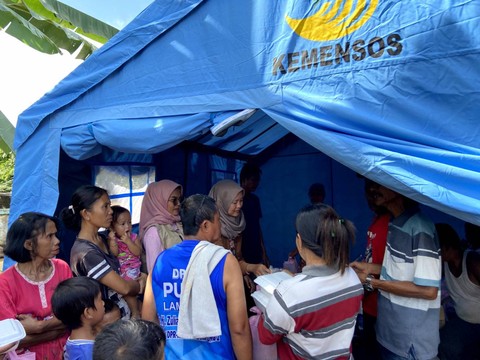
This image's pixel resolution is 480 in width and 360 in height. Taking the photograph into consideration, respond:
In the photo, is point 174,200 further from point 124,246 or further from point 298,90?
point 298,90

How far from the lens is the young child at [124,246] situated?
2.69m

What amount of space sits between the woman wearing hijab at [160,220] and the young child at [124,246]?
4.2 inches

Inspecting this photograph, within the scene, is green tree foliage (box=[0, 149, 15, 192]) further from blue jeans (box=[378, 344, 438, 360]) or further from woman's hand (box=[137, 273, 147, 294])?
blue jeans (box=[378, 344, 438, 360])

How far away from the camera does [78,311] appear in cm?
180

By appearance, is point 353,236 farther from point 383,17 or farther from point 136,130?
point 136,130

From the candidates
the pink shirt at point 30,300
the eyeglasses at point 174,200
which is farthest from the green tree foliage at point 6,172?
the pink shirt at point 30,300

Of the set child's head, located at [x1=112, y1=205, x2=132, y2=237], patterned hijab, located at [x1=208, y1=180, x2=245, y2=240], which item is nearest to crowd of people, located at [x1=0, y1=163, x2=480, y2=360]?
child's head, located at [x1=112, y1=205, x2=132, y2=237]

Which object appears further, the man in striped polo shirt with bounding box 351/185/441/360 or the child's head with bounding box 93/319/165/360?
the man in striped polo shirt with bounding box 351/185/441/360

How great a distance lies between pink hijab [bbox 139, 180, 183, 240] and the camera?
274cm

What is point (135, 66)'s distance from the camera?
2.71 m

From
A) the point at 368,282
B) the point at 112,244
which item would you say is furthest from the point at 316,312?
the point at 112,244

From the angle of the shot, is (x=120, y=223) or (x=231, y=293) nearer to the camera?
(x=231, y=293)

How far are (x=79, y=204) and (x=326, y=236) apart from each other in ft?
5.54

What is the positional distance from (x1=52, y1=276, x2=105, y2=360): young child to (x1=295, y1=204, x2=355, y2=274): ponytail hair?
3.78 feet
